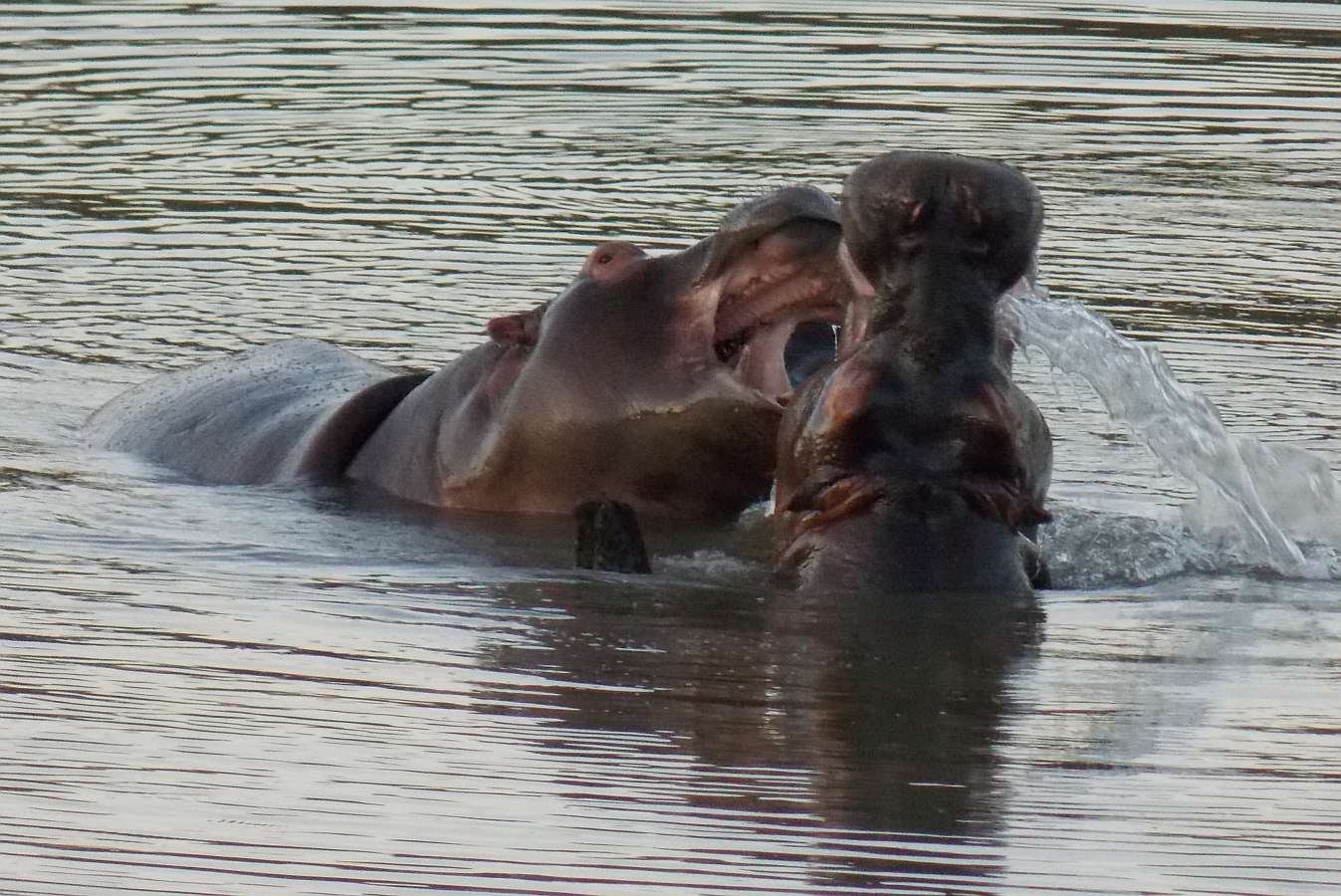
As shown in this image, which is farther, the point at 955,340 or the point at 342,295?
the point at 342,295

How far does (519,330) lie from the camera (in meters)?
5.62

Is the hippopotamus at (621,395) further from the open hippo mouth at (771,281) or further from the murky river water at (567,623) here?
the murky river water at (567,623)

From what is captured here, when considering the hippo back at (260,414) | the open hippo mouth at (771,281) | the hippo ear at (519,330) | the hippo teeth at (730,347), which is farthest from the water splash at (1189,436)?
the hippo back at (260,414)

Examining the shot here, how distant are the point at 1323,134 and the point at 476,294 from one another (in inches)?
208

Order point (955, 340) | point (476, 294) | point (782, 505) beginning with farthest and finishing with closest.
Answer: point (476, 294) → point (782, 505) → point (955, 340)

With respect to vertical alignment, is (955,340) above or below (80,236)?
above

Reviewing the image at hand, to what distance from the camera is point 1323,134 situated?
12203mm

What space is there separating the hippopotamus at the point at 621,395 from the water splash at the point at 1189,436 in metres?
0.45

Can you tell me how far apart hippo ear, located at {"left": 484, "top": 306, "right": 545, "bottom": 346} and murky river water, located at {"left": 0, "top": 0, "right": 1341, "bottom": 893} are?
0.42 meters

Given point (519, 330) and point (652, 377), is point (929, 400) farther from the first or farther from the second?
point (519, 330)

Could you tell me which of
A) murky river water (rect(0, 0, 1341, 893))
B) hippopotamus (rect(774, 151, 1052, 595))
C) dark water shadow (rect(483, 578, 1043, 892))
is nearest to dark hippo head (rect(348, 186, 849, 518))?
murky river water (rect(0, 0, 1341, 893))

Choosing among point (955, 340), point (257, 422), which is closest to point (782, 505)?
point (955, 340)

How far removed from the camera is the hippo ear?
5586 mm

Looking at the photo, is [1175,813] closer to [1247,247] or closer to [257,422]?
[257,422]
